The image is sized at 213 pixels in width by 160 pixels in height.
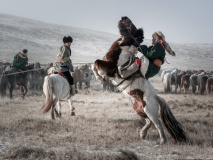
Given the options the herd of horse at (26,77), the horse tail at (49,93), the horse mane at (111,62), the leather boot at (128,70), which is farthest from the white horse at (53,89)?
the herd of horse at (26,77)

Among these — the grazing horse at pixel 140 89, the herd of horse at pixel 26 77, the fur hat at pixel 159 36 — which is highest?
the fur hat at pixel 159 36

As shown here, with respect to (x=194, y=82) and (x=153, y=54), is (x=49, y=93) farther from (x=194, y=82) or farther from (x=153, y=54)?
(x=194, y=82)

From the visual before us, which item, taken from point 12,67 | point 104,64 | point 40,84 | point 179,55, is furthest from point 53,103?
point 179,55

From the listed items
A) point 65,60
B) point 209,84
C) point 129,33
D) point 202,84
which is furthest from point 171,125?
point 202,84

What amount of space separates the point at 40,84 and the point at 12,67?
5948mm

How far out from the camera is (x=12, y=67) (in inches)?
431

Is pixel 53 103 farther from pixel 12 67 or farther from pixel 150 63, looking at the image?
pixel 12 67

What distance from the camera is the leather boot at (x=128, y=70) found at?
4.17 m

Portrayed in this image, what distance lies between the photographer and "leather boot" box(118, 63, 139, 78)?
417cm

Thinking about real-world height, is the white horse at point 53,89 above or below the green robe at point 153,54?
below

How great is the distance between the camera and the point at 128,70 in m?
4.18

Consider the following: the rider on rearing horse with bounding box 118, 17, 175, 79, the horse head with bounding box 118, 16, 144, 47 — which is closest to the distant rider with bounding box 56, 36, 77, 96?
the horse head with bounding box 118, 16, 144, 47

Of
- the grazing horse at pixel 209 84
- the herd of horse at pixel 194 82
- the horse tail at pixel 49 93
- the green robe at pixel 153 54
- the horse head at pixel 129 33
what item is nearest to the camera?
the green robe at pixel 153 54

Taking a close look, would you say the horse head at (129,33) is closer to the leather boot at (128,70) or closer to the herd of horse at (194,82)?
the leather boot at (128,70)
